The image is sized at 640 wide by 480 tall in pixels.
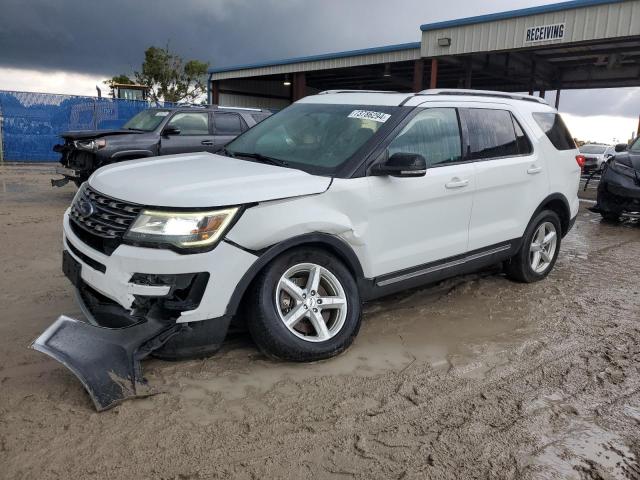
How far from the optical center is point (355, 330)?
3.60 meters

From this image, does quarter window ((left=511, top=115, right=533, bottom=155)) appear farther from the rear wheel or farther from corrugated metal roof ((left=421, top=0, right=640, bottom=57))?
corrugated metal roof ((left=421, top=0, right=640, bottom=57))

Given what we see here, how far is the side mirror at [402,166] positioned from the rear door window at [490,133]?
105cm

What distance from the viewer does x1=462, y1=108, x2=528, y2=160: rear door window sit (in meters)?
4.55

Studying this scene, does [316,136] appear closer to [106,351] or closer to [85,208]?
[85,208]

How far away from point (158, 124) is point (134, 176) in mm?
6837

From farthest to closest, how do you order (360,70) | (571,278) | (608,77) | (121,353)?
(360,70)
(608,77)
(571,278)
(121,353)

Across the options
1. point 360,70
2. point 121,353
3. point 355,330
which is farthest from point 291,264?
point 360,70

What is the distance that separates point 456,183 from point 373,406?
6.66 feet

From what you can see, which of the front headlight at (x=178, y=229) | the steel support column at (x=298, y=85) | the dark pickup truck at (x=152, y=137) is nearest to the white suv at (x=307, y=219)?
the front headlight at (x=178, y=229)

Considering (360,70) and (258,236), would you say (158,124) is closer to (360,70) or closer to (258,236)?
(258,236)

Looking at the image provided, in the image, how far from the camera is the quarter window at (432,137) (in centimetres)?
400

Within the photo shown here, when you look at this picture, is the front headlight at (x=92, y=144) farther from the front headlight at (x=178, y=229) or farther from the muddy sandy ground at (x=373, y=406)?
the front headlight at (x=178, y=229)

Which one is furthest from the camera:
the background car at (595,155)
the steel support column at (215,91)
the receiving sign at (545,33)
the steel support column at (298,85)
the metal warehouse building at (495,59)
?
the steel support column at (215,91)

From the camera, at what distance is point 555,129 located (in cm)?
560
